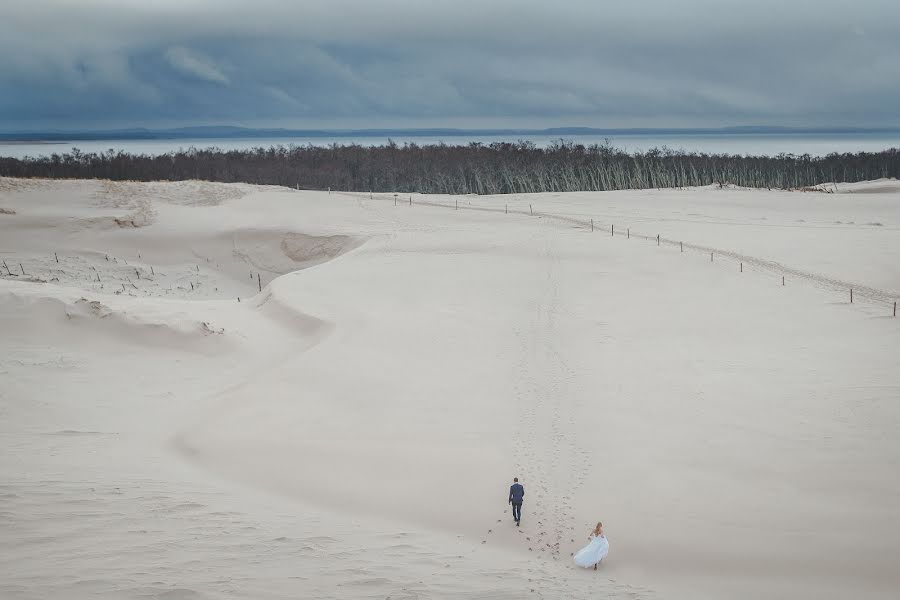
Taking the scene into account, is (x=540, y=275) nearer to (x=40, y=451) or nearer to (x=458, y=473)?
(x=458, y=473)

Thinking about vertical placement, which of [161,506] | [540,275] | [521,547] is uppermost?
[540,275]

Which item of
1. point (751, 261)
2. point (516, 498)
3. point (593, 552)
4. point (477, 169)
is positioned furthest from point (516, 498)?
point (477, 169)

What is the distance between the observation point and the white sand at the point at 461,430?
8891 millimetres

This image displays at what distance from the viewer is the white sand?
350 inches

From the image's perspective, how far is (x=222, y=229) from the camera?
3584 cm

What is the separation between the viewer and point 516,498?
10.7 meters

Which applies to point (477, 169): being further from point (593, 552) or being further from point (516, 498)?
point (593, 552)

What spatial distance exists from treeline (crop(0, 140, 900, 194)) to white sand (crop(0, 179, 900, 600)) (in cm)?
3683

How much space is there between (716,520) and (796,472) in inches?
87.4

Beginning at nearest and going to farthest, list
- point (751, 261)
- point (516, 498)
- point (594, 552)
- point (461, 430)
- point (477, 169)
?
point (594, 552)
point (516, 498)
point (461, 430)
point (751, 261)
point (477, 169)

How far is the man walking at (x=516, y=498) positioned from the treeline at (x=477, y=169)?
162ft

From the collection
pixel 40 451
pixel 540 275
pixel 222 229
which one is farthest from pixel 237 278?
pixel 40 451

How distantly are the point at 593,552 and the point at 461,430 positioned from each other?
15.3 feet

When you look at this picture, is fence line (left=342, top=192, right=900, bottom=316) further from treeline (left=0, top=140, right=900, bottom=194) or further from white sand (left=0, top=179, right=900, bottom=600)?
treeline (left=0, top=140, right=900, bottom=194)
